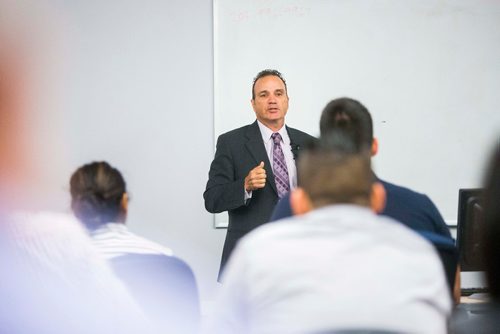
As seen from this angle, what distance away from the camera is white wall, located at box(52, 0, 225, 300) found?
4.34 metres

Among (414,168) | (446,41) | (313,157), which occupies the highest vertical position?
(446,41)

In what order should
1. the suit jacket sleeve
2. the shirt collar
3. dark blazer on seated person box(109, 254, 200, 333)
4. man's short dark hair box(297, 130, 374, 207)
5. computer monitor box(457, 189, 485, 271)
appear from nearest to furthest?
man's short dark hair box(297, 130, 374, 207), dark blazer on seated person box(109, 254, 200, 333), computer monitor box(457, 189, 485, 271), the suit jacket sleeve, the shirt collar

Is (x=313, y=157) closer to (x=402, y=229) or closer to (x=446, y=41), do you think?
(x=402, y=229)

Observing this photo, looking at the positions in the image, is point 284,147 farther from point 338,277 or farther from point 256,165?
point 338,277

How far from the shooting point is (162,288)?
1895 millimetres

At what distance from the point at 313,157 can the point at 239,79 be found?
9.44ft

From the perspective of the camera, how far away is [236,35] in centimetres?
→ 427

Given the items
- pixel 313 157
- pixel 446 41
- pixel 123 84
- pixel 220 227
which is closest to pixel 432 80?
pixel 446 41

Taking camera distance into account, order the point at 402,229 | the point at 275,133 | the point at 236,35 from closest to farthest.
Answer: the point at 402,229 → the point at 275,133 → the point at 236,35

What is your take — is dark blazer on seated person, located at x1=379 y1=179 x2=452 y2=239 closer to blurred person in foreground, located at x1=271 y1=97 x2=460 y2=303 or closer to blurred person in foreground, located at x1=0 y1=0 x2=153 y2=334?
blurred person in foreground, located at x1=271 y1=97 x2=460 y2=303

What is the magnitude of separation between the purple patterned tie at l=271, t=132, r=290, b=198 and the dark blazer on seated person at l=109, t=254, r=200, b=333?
1410 mm

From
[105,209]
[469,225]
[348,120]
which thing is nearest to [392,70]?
[469,225]

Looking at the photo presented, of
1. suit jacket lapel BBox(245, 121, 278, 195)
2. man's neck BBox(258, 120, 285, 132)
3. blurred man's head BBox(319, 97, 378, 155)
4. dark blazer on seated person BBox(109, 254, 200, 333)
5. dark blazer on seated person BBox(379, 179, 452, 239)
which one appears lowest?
dark blazer on seated person BBox(109, 254, 200, 333)

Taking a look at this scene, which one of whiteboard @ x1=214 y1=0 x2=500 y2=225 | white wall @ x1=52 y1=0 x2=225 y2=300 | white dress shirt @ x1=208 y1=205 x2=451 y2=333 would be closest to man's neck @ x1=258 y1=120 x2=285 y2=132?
whiteboard @ x1=214 y1=0 x2=500 y2=225
